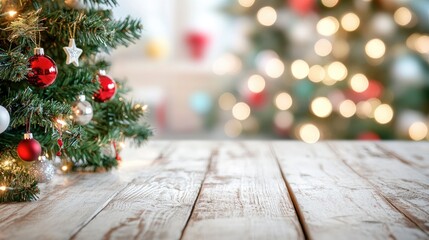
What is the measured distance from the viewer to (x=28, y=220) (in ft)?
4.02

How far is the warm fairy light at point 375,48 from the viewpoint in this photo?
4004 mm

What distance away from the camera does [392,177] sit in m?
1.67

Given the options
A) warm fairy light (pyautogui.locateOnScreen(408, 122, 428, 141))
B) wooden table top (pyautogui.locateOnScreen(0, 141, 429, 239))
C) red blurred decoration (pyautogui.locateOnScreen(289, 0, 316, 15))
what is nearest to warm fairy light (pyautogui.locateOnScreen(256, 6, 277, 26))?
red blurred decoration (pyautogui.locateOnScreen(289, 0, 316, 15))

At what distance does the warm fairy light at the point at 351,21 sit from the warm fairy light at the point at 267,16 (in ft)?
1.82

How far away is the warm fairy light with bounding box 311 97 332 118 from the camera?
4164 mm

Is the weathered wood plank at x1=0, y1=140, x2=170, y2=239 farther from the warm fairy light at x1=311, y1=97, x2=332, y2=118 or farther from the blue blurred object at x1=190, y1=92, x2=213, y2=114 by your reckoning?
the blue blurred object at x1=190, y1=92, x2=213, y2=114

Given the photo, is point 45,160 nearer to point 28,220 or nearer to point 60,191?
point 60,191

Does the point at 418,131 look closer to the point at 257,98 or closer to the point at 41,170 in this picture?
the point at 257,98

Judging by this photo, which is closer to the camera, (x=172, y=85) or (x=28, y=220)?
(x=28, y=220)

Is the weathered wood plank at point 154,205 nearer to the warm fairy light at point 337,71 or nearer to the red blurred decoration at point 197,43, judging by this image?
the warm fairy light at point 337,71

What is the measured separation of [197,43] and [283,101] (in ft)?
3.98

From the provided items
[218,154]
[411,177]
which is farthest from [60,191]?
[411,177]

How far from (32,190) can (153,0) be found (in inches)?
161

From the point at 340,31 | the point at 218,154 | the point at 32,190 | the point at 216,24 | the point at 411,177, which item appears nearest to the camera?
the point at 32,190
